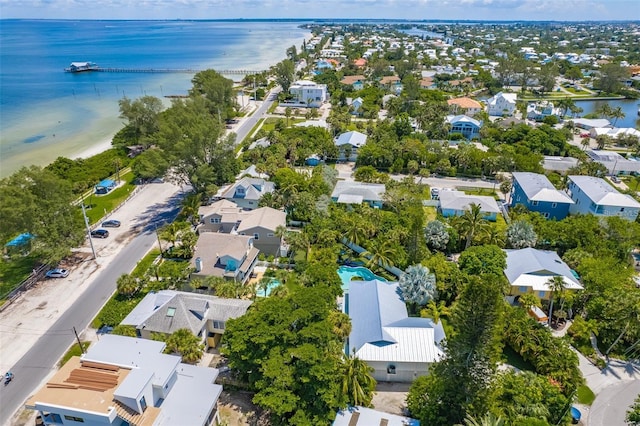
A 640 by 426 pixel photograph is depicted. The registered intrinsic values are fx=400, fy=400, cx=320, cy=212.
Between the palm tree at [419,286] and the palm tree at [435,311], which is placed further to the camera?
the palm tree at [419,286]

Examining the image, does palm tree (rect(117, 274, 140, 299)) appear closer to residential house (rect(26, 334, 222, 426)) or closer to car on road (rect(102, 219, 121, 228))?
residential house (rect(26, 334, 222, 426))

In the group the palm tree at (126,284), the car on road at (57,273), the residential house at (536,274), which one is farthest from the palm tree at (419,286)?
the car on road at (57,273)

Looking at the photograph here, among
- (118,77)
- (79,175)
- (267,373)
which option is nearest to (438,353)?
(267,373)

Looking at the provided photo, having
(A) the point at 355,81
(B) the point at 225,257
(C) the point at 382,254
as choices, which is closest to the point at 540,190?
(C) the point at 382,254

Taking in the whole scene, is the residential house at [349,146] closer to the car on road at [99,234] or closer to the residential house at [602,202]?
the residential house at [602,202]

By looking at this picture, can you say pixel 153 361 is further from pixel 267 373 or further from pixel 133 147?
pixel 133 147

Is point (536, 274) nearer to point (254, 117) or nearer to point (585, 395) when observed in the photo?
point (585, 395)

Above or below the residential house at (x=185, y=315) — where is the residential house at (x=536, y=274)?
below

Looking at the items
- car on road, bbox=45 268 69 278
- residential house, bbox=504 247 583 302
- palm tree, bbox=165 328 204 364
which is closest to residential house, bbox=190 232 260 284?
palm tree, bbox=165 328 204 364
